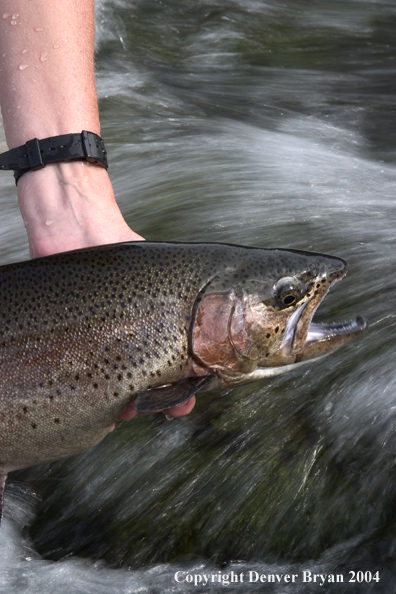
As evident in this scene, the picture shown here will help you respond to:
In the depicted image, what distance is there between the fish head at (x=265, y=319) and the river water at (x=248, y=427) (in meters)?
0.64

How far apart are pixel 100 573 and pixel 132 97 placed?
4.48 m

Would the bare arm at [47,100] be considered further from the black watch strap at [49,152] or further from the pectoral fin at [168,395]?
the pectoral fin at [168,395]

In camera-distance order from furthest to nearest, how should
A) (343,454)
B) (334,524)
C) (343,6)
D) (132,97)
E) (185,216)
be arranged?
(343,6)
(132,97)
(185,216)
(343,454)
(334,524)

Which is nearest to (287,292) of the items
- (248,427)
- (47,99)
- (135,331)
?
(135,331)

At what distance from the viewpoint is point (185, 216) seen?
4.58 meters

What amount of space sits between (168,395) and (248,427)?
954 mm

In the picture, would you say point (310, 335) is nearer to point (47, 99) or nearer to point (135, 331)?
point (135, 331)

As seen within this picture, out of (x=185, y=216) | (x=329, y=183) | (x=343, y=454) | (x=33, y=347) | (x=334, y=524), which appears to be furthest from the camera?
(x=329, y=183)

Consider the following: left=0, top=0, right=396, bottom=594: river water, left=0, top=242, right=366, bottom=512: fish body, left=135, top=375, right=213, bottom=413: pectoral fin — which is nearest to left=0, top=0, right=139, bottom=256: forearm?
left=0, top=242, right=366, bottom=512: fish body

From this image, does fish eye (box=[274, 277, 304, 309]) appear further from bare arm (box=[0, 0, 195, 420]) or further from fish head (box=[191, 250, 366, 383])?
bare arm (box=[0, 0, 195, 420])

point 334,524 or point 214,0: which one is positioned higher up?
point 214,0

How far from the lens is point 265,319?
2602 millimetres

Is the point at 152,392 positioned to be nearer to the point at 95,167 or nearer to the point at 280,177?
the point at 95,167

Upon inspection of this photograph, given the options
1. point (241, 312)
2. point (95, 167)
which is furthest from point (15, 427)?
point (95, 167)
